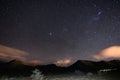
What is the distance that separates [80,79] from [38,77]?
7.52 m

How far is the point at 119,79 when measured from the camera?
28469mm

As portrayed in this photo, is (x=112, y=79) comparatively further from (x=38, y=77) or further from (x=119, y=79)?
(x=38, y=77)

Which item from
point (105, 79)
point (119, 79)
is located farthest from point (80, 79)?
point (119, 79)

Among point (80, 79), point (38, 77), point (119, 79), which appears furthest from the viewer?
point (38, 77)

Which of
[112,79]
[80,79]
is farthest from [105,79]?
[80,79]

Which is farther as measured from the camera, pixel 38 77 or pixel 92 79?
pixel 38 77

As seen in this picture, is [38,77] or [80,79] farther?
[38,77]

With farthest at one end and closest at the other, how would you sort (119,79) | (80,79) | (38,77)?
(38,77), (80,79), (119,79)

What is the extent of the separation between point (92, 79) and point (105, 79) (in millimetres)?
1909

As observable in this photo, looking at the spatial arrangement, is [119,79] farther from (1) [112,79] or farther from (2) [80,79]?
(2) [80,79]

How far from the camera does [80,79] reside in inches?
1207

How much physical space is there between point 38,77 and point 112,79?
12.3 m

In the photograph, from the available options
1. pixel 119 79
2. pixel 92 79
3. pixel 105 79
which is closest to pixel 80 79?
pixel 92 79

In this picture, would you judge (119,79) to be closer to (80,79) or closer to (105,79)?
(105,79)
